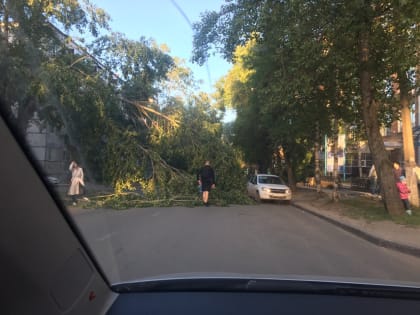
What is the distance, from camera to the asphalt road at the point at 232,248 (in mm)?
7270

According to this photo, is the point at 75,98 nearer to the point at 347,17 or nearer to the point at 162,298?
the point at 347,17

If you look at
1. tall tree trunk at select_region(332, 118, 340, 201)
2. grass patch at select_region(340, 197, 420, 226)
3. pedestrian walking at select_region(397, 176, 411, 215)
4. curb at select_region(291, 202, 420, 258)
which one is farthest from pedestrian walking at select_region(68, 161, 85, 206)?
tall tree trunk at select_region(332, 118, 340, 201)

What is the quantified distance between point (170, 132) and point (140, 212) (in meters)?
5.25

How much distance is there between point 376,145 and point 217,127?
27.5ft

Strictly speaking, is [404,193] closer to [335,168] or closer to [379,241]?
[379,241]

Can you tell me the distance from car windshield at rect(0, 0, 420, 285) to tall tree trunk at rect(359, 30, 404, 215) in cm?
3

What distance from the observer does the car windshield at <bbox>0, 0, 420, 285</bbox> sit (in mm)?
8719

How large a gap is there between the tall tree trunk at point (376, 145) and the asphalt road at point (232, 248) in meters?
2.62

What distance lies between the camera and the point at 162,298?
307 centimetres

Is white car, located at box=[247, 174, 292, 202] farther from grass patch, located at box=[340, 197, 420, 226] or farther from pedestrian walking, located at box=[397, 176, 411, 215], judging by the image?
pedestrian walking, located at box=[397, 176, 411, 215]

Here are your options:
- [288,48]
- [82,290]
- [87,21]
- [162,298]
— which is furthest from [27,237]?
[87,21]

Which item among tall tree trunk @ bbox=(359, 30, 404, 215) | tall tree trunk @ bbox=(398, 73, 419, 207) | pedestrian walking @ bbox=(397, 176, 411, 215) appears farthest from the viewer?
tall tree trunk @ bbox=(398, 73, 419, 207)

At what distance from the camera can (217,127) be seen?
22.2m

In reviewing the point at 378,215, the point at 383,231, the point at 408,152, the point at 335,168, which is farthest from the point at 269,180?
the point at 383,231
